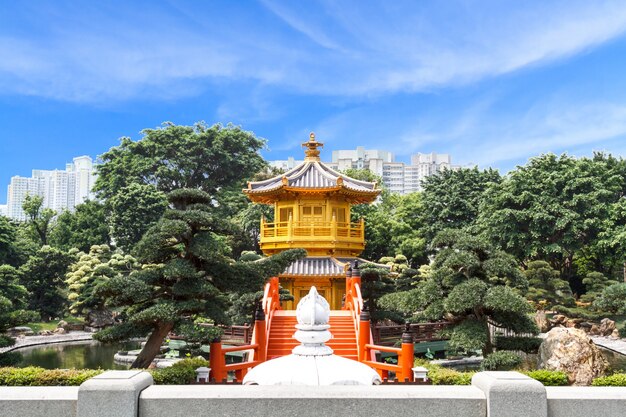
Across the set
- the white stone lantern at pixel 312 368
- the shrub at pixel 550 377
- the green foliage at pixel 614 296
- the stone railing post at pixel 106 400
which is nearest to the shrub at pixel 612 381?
the shrub at pixel 550 377

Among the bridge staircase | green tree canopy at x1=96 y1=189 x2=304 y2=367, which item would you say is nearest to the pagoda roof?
the bridge staircase

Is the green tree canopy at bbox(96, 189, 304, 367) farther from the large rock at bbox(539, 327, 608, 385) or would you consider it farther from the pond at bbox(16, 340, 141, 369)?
the pond at bbox(16, 340, 141, 369)

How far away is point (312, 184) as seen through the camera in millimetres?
19703

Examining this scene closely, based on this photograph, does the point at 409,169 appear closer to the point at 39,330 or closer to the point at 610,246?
the point at 610,246

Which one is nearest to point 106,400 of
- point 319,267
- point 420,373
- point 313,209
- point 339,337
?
point 420,373

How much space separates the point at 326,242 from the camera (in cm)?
1933

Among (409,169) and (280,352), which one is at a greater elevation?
(409,169)

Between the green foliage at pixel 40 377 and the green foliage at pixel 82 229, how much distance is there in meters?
30.9

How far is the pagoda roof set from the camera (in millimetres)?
19328

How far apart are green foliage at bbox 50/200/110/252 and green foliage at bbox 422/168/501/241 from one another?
24.9m

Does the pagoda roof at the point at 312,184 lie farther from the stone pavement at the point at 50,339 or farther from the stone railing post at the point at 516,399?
the stone railing post at the point at 516,399

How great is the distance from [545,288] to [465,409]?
2559 cm

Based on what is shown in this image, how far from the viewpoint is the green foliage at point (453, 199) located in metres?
34.1

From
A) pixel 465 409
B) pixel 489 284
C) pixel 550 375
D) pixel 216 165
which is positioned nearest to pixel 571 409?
pixel 465 409
